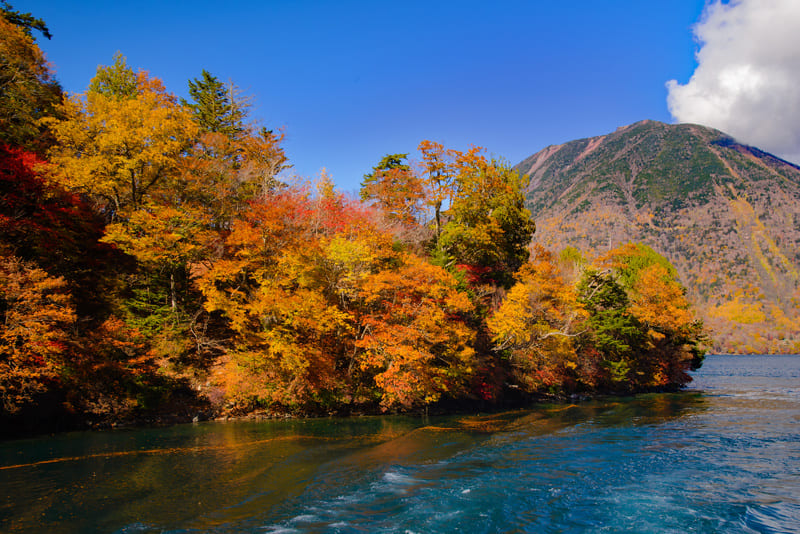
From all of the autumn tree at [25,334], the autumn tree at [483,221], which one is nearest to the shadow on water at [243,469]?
the autumn tree at [25,334]

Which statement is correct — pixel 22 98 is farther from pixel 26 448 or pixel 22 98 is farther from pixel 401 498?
pixel 401 498

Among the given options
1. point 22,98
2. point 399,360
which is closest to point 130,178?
point 22,98

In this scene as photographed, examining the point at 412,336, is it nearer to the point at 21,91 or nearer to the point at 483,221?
the point at 483,221

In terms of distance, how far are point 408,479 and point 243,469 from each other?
5055 mm

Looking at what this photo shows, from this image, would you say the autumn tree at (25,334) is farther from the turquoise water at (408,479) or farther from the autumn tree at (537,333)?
the autumn tree at (537,333)

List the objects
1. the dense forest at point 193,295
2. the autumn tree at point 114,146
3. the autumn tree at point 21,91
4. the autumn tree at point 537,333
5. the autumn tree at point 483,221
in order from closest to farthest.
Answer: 1. the dense forest at point 193,295
2. the autumn tree at point 114,146
3. the autumn tree at point 21,91
4. the autumn tree at point 537,333
5. the autumn tree at point 483,221

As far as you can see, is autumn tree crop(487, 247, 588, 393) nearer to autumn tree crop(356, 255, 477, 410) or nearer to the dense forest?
the dense forest

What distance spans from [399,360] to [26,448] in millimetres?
15138

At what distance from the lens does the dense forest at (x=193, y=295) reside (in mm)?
18562

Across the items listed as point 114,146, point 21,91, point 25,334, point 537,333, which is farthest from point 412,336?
point 21,91

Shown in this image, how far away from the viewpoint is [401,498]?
33.6 ft

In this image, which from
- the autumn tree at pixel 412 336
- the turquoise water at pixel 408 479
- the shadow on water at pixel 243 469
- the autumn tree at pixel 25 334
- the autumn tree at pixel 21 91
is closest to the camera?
the turquoise water at pixel 408 479

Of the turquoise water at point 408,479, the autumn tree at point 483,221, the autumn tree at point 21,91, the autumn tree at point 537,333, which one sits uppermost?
the autumn tree at point 21,91

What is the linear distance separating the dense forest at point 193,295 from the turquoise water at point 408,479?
3.16 m
